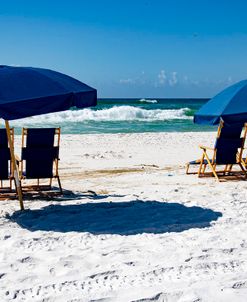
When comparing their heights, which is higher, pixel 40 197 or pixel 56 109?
pixel 56 109

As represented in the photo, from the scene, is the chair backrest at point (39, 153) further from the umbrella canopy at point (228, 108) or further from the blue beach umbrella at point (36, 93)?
the umbrella canopy at point (228, 108)

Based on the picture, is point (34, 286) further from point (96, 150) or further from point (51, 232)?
point (96, 150)

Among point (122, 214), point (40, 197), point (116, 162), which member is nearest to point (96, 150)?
point (116, 162)

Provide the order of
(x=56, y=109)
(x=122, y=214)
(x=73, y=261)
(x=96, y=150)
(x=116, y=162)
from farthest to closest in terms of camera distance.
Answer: (x=96, y=150) < (x=116, y=162) < (x=122, y=214) < (x=56, y=109) < (x=73, y=261)

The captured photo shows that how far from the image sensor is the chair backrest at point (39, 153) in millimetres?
6461

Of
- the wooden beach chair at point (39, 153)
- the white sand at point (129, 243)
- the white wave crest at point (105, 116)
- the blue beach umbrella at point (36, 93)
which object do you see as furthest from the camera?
the white wave crest at point (105, 116)

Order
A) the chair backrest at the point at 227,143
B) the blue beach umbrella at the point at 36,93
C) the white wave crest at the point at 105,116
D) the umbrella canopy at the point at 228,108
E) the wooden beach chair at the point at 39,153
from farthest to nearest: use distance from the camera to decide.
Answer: the white wave crest at the point at 105,116
the chair backrest at the point at 227,143
the umbrella canopy at the point at 228,108
the wooden beach chair at the point at 39,153
the blue beach umbrella at the point at 36,93

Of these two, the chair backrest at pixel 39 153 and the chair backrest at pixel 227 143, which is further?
the chair backrest at pixel 227 143

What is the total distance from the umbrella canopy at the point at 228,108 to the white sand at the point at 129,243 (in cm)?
105

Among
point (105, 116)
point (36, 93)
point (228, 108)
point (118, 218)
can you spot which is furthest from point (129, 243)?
point (105, 116)

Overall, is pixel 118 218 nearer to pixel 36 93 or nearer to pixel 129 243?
pixel 129 243

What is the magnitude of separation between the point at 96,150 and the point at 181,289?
33.1ft

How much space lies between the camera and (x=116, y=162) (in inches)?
430

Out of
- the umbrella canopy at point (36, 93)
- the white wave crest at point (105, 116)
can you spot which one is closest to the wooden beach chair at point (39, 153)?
the umbrella canopy at point (36, 93)
